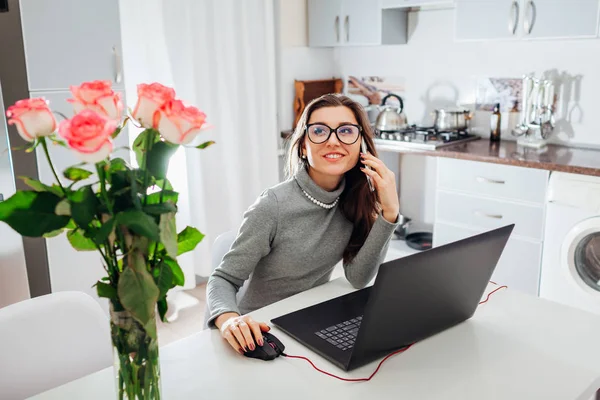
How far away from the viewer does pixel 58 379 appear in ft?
4.67

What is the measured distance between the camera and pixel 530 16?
119 inches

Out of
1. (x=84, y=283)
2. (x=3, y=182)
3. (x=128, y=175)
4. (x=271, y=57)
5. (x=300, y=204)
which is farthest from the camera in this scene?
(x=271, y=57)

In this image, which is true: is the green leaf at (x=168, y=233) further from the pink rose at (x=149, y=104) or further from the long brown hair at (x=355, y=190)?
the long brown hair at (x=355, y=190)

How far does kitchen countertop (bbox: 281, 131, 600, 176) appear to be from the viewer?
2801mm

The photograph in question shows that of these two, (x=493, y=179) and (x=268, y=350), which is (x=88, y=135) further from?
(x=493, y=179)

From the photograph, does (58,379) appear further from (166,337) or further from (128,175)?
(166,337)

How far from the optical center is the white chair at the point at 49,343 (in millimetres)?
1354

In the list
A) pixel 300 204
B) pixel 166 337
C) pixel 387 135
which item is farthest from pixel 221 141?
pixel 300 204

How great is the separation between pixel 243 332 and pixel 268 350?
0.07 m

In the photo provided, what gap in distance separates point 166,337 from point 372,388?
2.03 metres

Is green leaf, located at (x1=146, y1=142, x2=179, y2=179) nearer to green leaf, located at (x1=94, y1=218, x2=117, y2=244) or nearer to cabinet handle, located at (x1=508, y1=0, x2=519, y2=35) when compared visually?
green leaf, located at (x1=94, y1=218, x2=117, y2=244)

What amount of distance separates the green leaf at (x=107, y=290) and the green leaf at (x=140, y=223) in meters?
0.13

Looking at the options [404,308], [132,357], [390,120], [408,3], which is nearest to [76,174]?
[132,357]

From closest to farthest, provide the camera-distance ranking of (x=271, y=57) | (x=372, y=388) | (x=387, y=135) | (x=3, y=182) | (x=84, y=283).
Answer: (x=372, y=388), (x=3, y=182), (x=84, y=283), (x=387, y=135), (x=271, y=57)
